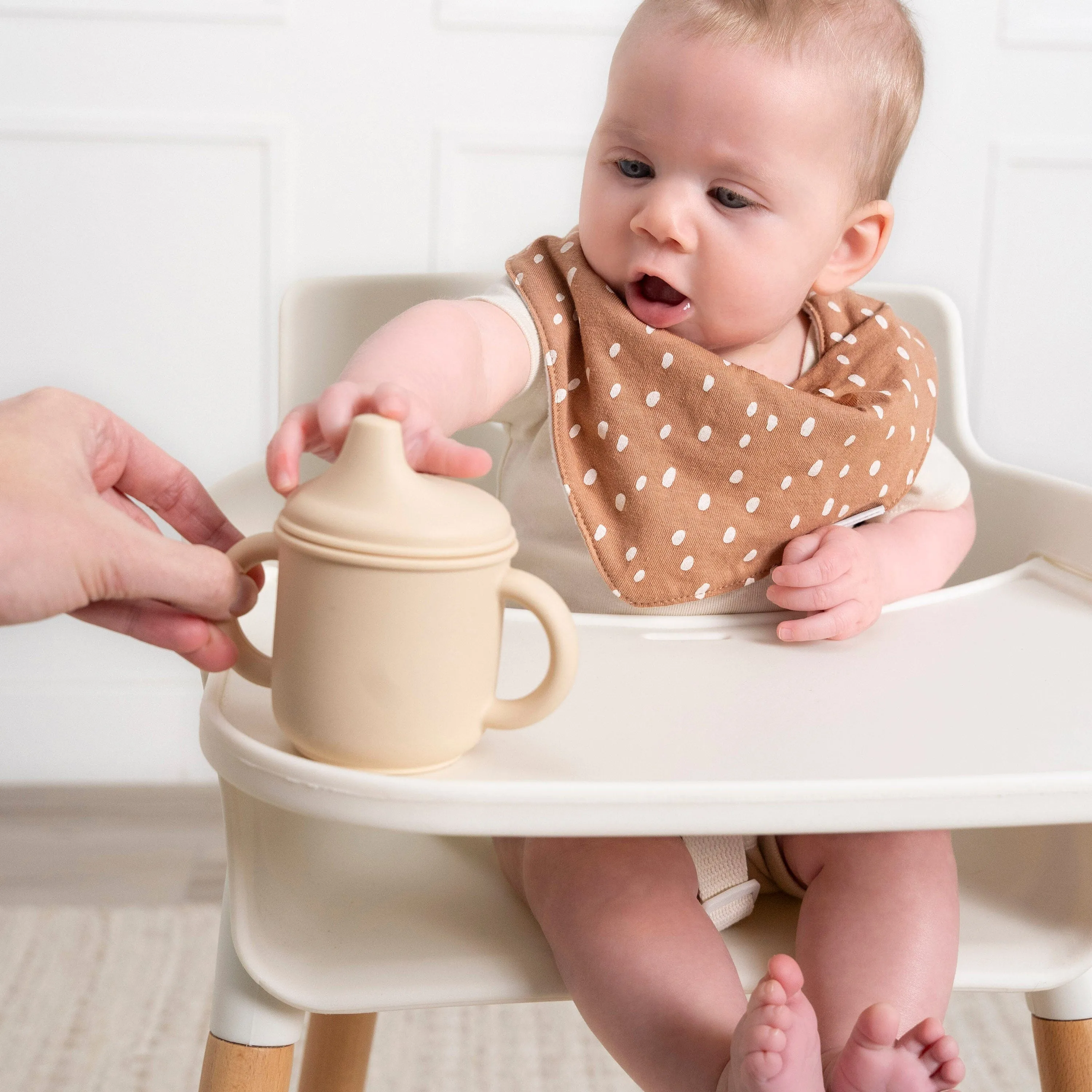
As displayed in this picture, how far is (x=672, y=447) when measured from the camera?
751 mm

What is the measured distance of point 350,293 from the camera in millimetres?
917

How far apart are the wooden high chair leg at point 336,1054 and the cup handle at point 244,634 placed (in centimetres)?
47

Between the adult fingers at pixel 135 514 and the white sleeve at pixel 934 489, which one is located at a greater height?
the adult fingers at pixel 135 514

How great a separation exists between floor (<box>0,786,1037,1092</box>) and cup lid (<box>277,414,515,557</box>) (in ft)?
3.02

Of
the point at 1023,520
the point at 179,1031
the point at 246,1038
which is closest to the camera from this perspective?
the point at 246,1038

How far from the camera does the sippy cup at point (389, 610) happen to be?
0.45 m

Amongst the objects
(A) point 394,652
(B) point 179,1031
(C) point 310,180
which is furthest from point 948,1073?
(C) point 310,180

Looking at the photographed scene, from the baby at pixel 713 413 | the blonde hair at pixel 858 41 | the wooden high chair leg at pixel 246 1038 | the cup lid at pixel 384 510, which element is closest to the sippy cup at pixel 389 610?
the cup lid at pixel 384 510

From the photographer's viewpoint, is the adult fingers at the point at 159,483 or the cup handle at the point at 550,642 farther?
the adult fingers at the point at 159,483

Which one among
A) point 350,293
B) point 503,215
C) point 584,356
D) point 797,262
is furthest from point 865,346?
point 503,215

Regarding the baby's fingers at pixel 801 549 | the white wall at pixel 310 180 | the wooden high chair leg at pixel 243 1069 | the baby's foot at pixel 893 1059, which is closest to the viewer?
the baby's foot at pixel 893 1059

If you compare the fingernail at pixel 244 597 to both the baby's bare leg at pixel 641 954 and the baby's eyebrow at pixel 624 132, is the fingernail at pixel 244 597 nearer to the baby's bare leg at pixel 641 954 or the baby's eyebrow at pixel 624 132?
the baby's bare leg at pixel 641 954

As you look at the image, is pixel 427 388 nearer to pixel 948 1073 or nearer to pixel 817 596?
pixel 817 596

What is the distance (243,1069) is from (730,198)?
0.57 meters
